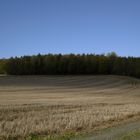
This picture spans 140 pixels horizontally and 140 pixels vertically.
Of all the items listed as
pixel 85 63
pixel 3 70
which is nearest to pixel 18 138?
pixel 85 63

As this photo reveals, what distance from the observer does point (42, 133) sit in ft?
56.7

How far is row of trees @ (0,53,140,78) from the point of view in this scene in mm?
115062

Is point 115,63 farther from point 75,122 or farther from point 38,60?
point 75,122

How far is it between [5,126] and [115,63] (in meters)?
101

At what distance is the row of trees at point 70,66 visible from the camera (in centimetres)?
11506

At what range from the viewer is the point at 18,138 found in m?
15.9

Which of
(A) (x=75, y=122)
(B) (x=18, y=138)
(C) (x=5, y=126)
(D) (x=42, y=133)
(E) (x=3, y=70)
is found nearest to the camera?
(B) (x=18, y=138)

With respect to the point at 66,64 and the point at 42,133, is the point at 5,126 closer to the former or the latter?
the point at 42,133

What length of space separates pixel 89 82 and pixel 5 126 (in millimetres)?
71488

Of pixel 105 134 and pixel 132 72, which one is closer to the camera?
pixel 105 134

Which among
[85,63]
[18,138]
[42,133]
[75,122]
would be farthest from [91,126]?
[85,63]

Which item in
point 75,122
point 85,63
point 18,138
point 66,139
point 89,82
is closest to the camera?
point 66,139

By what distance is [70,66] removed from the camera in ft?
379

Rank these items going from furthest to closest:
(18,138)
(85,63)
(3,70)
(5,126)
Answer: (3,70), (85,63), (5,126), (18,138)
